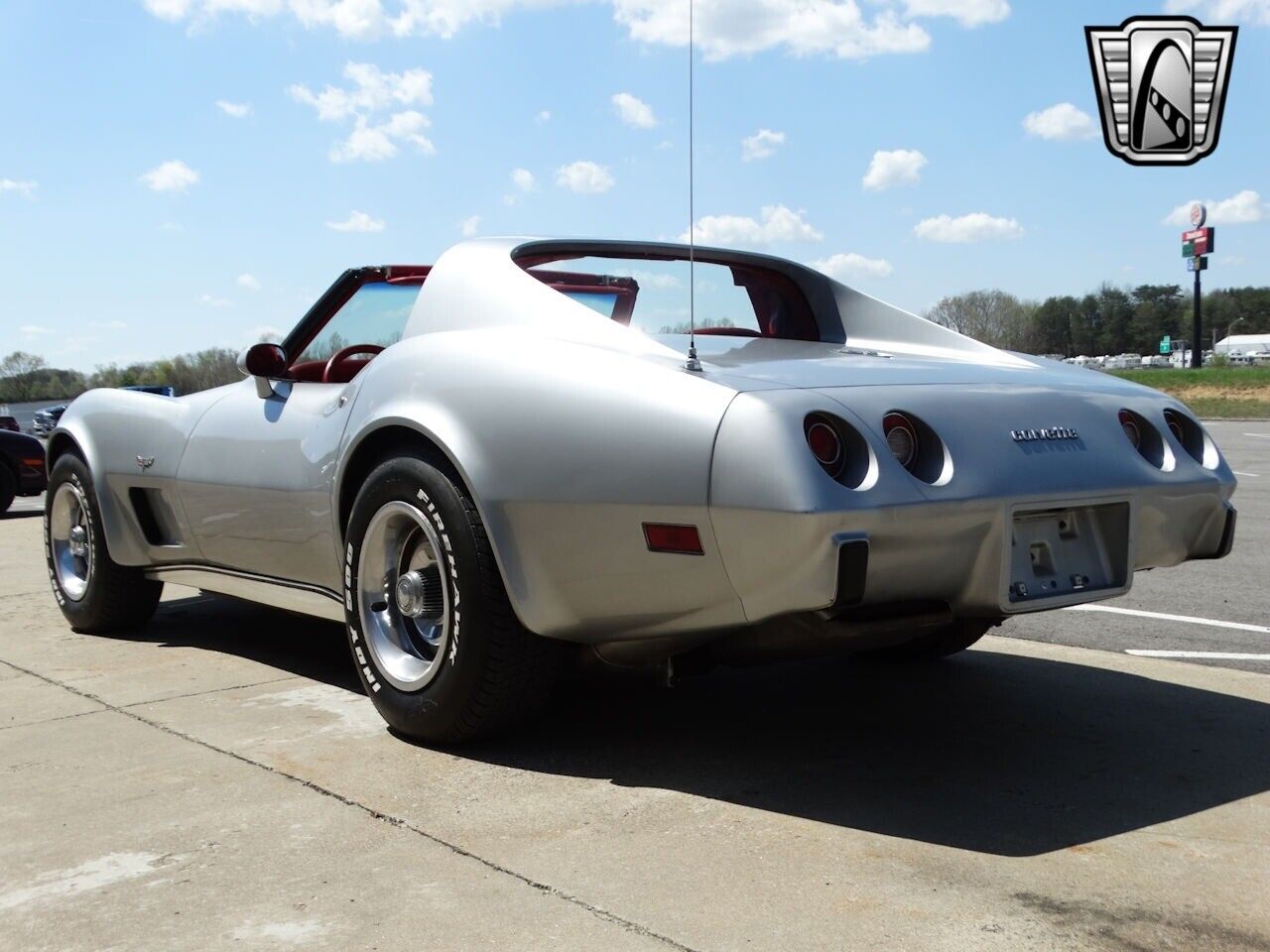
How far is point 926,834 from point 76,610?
3772 mm

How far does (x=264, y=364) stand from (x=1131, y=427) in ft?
8.62

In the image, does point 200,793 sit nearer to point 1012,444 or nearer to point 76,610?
point 1012,444

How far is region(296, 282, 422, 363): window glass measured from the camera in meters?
4.38

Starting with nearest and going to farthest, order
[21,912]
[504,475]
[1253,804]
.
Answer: [21,912], [1253,804], [504,475]

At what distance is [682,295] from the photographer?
13.5ft

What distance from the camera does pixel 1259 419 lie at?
27.4 meters

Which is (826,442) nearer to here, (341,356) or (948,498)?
(948,498)

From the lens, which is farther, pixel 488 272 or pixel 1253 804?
pixel 488 272

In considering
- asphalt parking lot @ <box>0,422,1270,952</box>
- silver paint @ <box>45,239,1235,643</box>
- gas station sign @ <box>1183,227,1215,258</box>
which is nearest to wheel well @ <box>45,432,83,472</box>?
asphalt parking lot @ <box>0,422,1270,952</box>

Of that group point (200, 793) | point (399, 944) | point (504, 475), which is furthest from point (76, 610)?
point (399, 944)

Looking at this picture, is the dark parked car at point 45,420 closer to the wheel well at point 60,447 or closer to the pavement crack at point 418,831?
the wheel well at point 60,447

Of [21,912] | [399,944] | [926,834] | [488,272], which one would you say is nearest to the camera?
[399,944]

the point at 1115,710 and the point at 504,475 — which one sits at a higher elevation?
the point at 504,475

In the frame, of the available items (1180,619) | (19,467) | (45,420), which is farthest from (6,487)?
(45,420)
